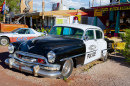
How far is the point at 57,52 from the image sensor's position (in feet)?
13.4

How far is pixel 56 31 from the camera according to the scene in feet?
19.1

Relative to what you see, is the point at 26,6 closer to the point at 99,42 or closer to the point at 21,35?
the point at 21,35

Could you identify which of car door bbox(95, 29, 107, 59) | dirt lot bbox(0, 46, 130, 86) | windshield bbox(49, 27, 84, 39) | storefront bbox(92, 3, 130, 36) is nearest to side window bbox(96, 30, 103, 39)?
car door bbox(95, 29, 107, 59)

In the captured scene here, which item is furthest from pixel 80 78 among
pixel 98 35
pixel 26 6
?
pixel 26 6

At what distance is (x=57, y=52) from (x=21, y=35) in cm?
690

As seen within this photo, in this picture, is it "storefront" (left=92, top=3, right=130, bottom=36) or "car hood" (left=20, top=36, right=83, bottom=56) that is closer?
"car hood" (left=20, top=36, right=83, bottom=56)

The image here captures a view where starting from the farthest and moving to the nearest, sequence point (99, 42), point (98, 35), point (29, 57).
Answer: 1. point (98, 35)
2. point (99, 42)
3. point (29, 57)

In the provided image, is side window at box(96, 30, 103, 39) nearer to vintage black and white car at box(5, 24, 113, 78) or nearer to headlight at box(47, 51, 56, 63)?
vintage black and white car at box(5, 24, 113, 78)

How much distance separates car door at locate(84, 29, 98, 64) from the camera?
17.5ft

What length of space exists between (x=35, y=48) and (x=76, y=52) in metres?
1.28

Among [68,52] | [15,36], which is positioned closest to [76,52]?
[68,52]

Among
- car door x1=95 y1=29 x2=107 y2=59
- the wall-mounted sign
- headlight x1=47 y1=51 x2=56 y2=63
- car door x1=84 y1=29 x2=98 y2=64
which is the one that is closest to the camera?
headlight x1=47 y1=51 x2=56 y2=63

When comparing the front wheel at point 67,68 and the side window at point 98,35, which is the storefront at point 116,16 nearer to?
the side window at point 98,35

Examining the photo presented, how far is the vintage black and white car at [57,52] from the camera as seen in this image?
4000 millimetres
